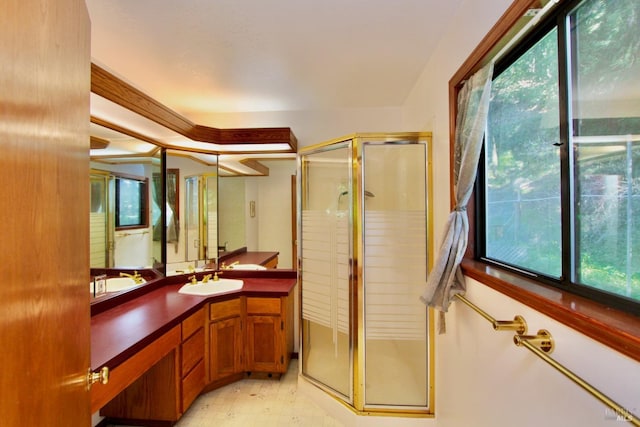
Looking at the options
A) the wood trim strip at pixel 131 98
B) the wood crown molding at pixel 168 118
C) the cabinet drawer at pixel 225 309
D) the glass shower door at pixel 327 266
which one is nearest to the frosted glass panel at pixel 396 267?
the glass shower door at pixel 327 266

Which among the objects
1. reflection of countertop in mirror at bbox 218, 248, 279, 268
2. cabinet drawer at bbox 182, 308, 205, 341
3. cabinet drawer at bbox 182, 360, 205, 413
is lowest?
cabinet drawer at bbox 182, 360, 205, 413

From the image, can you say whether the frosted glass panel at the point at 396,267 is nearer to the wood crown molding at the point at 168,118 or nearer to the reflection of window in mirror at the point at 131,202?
the wood crown molding at the point at 168,118

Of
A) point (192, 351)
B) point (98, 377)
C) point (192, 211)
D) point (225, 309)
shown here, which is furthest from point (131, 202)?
point (98, 377)

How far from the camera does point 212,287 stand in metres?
2.71

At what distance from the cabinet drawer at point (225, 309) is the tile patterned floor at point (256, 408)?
63 centimetres

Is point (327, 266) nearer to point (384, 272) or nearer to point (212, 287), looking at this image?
point (384, 272)

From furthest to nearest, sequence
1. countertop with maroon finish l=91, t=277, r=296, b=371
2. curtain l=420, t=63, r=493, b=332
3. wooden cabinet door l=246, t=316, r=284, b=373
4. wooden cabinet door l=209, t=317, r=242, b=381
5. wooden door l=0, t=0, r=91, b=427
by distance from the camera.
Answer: wooden cabinet door l=246, t=316, r=284, b=373 < wooden cabinet door l=209, t=317, r=242, b=381 < countertop with maroon finish l=91, t=277, r=296, b=371 < curtain l=420, t=63, r=493, b=332 < wooden door l=0, t=0, r=91, b=427

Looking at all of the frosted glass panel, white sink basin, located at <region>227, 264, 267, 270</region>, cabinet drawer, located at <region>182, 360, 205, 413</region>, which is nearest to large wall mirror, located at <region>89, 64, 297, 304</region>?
white sink basin, located at <region>227, 264, 267, 270</region>

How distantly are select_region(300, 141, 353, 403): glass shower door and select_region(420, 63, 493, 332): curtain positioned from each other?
2.49 feet

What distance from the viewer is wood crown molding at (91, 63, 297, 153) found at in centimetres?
157

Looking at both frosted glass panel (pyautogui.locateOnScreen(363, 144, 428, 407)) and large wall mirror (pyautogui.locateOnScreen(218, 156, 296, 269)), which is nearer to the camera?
frosted glass panel (pyautogui.locateOnScreen(363, 144, 428, 407))

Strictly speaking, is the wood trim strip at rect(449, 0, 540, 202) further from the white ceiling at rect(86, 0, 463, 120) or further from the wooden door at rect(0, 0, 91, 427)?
the wooden door at rect(0, 0, 91, 427)

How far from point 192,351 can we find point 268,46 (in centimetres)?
220

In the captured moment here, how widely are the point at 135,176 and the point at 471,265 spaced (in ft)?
8.07
